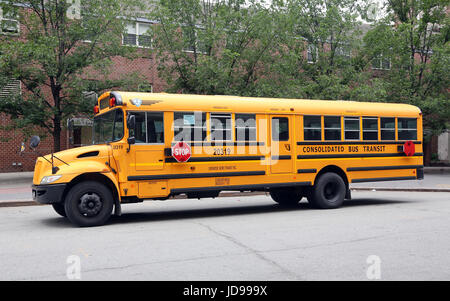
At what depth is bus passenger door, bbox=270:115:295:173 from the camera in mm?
10766

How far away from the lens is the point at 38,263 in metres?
5.69

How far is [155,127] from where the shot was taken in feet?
31.1

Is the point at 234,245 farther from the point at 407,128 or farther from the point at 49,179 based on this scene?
the point at 407,128

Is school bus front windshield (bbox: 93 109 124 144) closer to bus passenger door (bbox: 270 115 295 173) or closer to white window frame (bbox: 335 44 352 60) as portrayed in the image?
bus passenger door (bbox: 270 115 295 173)

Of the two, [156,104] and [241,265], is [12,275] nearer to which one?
[241,265]

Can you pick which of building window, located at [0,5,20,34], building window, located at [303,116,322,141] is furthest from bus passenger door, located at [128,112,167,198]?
building window, located at [0,5,20,34]

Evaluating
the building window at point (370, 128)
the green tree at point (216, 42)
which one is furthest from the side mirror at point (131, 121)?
the green tree at point (216, 42)

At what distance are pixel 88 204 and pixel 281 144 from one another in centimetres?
473

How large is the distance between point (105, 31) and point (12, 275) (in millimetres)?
16521

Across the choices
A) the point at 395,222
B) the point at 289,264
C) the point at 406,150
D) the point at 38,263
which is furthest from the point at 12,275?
the point at 406,150

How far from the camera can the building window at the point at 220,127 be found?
1002 centimetres

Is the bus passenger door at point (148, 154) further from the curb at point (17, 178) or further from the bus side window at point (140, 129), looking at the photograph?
the curb at point (17, 178)
